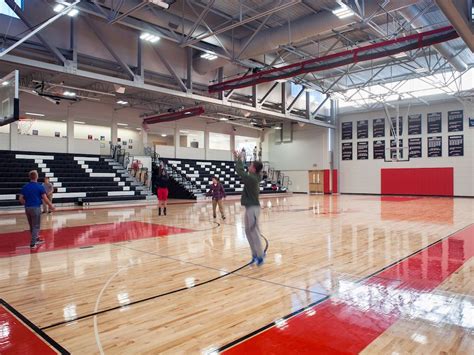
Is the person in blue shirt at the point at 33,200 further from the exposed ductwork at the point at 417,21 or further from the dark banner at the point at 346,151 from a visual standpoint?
the dark banner at the point at 346,151

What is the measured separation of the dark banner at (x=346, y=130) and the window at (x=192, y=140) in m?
10.9

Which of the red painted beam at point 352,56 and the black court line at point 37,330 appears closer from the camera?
the black court line at point 37,330

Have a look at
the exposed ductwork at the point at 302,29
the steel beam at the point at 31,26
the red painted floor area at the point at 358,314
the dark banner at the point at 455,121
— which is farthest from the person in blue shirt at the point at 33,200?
the dark banner at the point at 455,121

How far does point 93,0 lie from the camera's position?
10727 mm

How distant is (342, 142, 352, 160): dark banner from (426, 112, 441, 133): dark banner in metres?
5.51

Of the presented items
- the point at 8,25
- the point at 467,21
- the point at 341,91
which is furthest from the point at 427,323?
the point at 341,91

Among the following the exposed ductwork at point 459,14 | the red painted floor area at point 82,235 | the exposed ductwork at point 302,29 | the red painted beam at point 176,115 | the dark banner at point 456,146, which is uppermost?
the exposed ductwork at point 302,29

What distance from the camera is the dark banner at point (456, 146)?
73.2 ft

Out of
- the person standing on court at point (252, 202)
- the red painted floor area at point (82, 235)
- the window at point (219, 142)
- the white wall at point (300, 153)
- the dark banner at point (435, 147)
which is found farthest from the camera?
the window at point (219, 142)

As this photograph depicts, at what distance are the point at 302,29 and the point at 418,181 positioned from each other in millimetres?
16038

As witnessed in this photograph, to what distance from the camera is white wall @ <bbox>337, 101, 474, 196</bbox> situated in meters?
22.1

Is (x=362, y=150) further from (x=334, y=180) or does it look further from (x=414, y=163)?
(x=414, y=163)

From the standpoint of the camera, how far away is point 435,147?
76.4 ft

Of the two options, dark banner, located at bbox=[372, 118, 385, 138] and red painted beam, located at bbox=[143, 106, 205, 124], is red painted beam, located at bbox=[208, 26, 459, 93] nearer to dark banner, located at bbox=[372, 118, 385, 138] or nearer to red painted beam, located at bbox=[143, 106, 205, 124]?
red painted beam, located at bbox=[143, 106, 205, 124]
